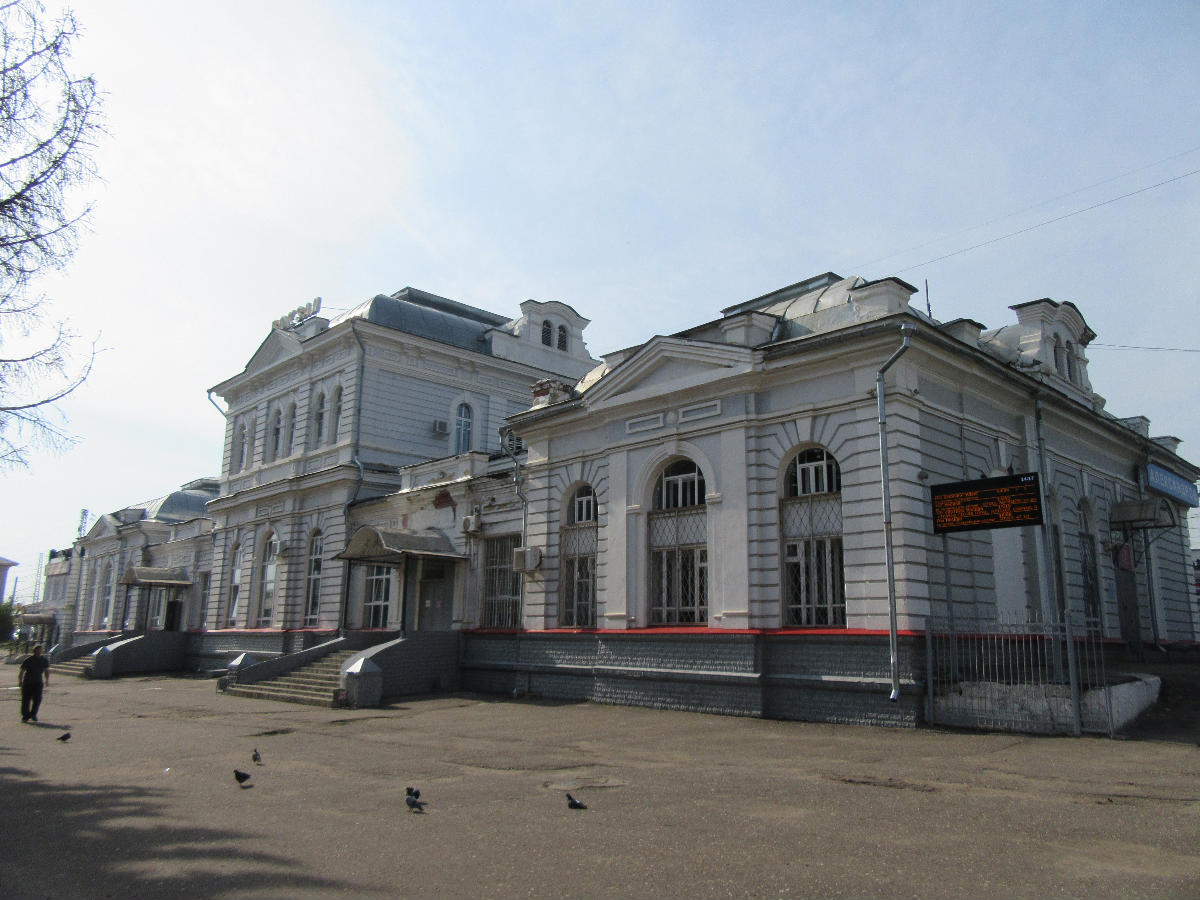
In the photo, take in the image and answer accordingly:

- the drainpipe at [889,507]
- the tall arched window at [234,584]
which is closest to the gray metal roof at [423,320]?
the tall arched window at [234,584]

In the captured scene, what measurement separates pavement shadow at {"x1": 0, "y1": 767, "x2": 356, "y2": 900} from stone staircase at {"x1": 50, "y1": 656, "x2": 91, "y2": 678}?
24.9 metres

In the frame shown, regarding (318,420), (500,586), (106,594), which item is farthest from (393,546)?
(106,594)

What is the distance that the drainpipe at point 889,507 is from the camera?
13453 millimetres

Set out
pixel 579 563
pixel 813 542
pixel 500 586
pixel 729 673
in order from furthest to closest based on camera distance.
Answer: pixel 500 586, pixel 579 563, pixel 729 673, pixel 813 542

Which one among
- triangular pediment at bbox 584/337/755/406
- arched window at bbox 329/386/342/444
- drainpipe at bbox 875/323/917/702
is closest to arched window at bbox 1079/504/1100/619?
drainpipe at bbox 875/323/917/702

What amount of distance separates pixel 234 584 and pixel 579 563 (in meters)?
18.0

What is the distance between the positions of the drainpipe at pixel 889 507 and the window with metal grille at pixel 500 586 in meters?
9.90

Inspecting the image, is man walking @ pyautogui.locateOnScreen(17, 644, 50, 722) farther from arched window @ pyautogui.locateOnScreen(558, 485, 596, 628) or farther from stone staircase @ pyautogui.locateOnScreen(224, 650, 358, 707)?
arched window @ pyautogui.locateOnScreen(558, 485, 596, 628)

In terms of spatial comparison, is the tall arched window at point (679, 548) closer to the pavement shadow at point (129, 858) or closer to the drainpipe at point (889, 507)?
the drainpipe at point (889, 507)

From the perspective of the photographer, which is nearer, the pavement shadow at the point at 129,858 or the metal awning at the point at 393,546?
the pavement shadow at the point at 129,858

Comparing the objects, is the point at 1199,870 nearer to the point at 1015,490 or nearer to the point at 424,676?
the point at 1015,490

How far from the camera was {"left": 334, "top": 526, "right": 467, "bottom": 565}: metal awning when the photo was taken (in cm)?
2177

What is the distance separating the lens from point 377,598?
26203 mm

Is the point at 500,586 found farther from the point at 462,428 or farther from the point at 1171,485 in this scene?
the point at 1171,485
